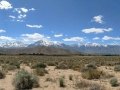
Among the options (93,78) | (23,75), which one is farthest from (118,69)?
(23,75)

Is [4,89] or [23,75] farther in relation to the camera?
[23,75]

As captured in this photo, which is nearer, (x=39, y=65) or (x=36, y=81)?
(x=36, y=81)

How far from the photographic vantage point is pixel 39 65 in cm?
2717

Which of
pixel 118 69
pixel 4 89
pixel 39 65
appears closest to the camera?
pixel 4 89

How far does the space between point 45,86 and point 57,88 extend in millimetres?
986

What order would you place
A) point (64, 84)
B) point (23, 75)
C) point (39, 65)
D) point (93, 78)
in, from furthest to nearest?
point (39, 65) < point (93, 78) < point (64, 84) < point (23, 75)

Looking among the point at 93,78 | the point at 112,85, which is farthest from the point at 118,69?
the point at 112,85

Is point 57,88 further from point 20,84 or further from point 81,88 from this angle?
point 20,84

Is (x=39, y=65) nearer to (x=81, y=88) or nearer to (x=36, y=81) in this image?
(x=36, y=81)

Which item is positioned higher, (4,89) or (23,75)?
(23,75)

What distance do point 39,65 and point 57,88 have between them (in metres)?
13.5

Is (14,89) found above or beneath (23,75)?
beneath

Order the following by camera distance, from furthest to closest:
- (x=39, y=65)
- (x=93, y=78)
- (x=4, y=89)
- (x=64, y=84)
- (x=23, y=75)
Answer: (x=39, y=65) → (x=93, y=78) → (x=64, y=84) → (x=23, y=75) → (x=4, y=89)

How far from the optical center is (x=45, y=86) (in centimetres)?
1437
